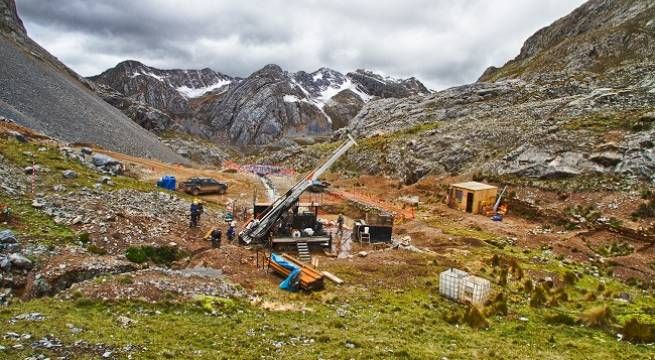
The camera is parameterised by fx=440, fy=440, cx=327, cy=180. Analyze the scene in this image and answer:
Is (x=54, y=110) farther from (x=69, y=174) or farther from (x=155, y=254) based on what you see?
(x=155, y=254)

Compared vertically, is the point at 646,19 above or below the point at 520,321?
above

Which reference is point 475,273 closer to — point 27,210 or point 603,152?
point 27,210

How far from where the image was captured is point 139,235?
27.7 metres

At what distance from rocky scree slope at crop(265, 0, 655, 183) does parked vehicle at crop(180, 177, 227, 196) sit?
94.8ft

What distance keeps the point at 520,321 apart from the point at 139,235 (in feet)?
72.6

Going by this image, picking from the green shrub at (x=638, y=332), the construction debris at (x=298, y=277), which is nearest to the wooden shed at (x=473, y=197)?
the construction debris at (x=298, y=277)

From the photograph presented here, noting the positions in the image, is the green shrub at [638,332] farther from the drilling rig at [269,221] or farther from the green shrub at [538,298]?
the drilling rig at [269,221]

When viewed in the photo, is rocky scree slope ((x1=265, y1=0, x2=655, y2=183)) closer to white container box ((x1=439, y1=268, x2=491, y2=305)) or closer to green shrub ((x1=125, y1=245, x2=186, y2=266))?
white container box ((x1=439, y1=268, x2=491, y2=305))

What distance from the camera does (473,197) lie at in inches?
1828

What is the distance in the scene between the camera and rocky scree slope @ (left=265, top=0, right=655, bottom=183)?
51.1m

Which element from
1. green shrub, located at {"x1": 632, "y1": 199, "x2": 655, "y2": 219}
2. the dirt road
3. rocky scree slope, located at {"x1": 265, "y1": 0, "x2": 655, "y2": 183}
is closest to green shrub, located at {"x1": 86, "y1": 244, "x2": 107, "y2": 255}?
the dirt road

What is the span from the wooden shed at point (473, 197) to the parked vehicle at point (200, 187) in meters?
27.3

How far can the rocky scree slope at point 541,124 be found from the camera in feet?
168

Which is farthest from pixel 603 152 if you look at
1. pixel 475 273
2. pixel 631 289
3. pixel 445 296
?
pixel 445 296
